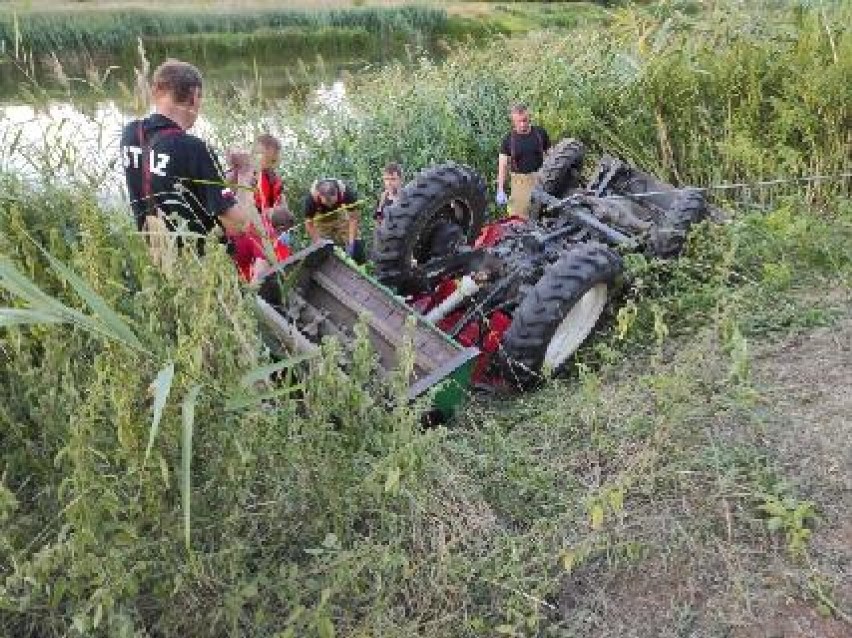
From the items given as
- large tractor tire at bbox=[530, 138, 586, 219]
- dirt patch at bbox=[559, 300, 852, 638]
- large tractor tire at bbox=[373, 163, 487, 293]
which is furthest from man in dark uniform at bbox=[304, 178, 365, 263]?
dirt patch at bbox=[559, 300, 852, 638]

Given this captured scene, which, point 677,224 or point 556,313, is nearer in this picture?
point 556,313

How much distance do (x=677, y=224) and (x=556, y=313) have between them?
1351mm

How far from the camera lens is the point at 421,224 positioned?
4895mm

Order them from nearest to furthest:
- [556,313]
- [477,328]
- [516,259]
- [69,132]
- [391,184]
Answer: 1. [69,132]
2. [556,313]
3. [477,328]
4. [516,259]
5. [391,184]

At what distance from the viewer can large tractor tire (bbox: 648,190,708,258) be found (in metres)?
5.04

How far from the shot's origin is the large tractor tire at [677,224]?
198 inches

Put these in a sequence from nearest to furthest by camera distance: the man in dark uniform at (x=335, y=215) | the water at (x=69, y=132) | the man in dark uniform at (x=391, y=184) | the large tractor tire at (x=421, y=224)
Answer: the water at (x=69, y=132)
the large tractor tire at (x=421, y=224)
the man in dark uniform at (x=335, y=215)
the man in dark uniform at (x=391, y=184)

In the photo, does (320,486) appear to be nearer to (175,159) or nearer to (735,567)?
(735,567)

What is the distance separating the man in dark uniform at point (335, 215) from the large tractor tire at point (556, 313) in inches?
70.3

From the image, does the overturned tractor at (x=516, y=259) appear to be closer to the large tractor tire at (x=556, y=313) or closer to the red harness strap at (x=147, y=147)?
the large tractor tire at (x=556, y=313)

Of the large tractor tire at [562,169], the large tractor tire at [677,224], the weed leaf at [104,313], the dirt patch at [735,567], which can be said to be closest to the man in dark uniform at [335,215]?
the large tractor tire at [562,169]

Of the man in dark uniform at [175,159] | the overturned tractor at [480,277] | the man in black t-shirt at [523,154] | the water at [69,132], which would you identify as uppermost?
the water at [69,132]

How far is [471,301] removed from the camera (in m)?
4.66

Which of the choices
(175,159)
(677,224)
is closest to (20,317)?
(175,159)
